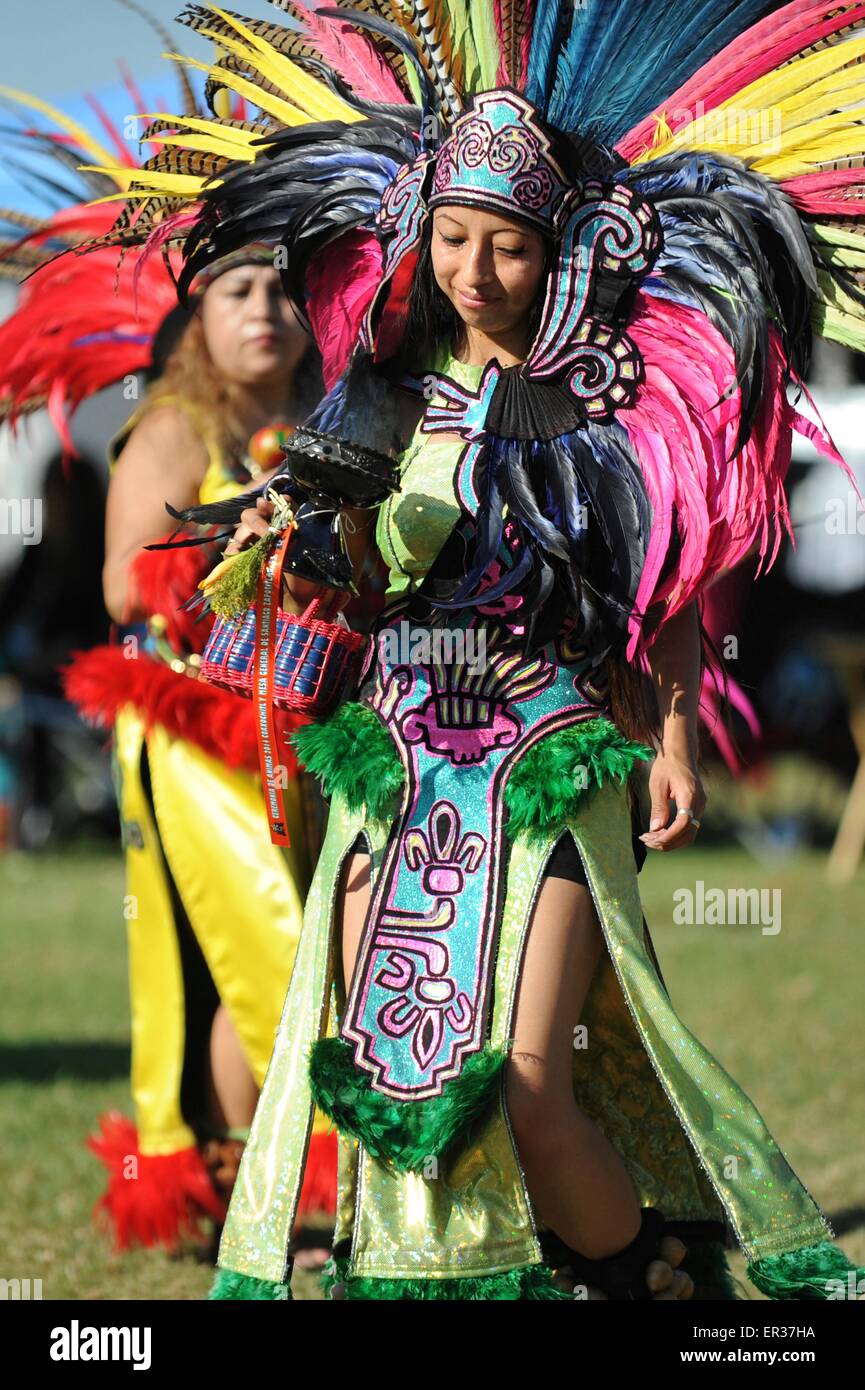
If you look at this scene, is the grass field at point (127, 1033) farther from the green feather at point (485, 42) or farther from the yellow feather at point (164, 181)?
the green feather at point (485, 42)

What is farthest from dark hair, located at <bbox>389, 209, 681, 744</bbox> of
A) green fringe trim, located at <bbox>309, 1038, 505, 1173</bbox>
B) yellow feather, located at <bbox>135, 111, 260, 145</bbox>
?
green fringe trim, located at <bbox>309, 1038, 505, 1173</bbox>

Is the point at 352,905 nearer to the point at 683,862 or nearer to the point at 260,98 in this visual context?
the point at 260,98

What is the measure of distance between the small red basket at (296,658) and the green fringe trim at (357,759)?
2.4 inches

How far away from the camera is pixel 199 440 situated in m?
4.54

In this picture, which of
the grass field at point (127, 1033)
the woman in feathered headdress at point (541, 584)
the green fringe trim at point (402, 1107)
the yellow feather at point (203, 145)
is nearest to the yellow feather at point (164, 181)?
the yellow feather at point (203, 145)

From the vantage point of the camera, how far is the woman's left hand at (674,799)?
323 cm

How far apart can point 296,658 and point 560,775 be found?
529mm

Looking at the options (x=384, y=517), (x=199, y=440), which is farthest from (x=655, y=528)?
(x=199, y=440)

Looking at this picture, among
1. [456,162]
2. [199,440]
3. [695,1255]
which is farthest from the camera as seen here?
[199,440]

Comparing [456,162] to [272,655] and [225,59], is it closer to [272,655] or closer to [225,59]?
[225,59]

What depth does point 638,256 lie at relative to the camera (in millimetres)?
3174

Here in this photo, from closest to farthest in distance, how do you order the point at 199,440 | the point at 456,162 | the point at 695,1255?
the point at 456,162 < the point at 695,1255 < the point at 199,440

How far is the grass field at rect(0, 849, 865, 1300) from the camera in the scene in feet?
15.0

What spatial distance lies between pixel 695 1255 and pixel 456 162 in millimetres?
2065
